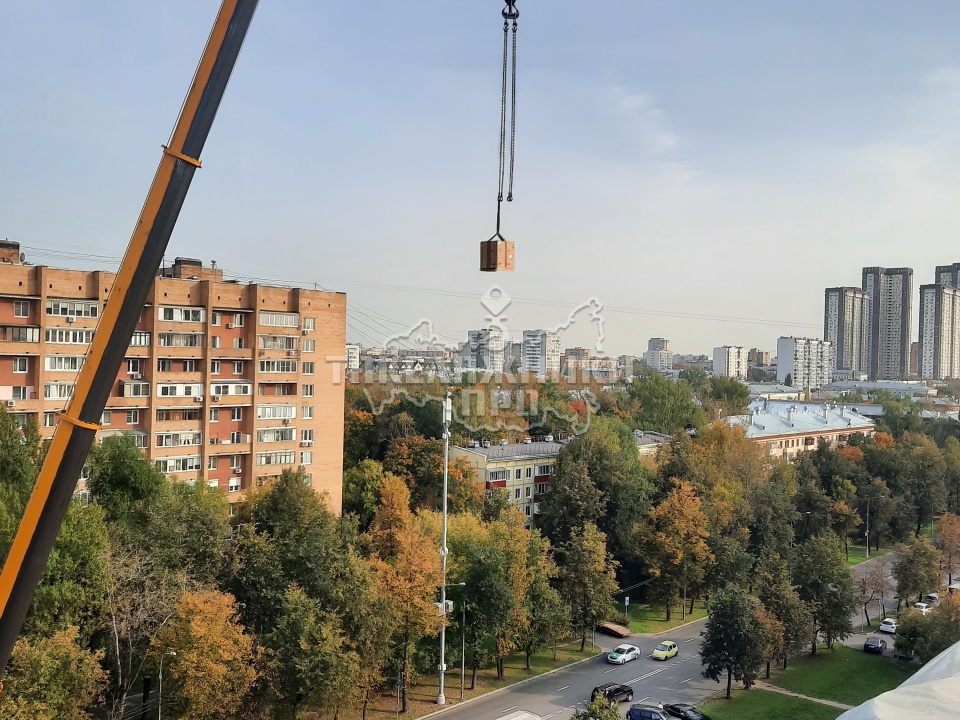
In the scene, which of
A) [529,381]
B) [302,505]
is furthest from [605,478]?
[529,381]

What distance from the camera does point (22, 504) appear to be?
1321 centimetres

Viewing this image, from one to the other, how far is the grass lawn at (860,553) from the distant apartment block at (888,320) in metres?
58.1

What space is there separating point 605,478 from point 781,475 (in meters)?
8.60

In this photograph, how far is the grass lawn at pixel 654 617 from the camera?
21344 millimetres

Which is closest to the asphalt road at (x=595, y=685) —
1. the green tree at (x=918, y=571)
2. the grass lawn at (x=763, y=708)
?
the grass lawn at (x=763, y=708)

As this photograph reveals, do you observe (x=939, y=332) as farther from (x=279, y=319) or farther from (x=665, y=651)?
(x=279, y=319)

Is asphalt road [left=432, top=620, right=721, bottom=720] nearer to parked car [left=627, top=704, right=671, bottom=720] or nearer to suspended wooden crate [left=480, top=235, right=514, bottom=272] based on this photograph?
parked car [left=627, top=704, right=671, bottom=720]

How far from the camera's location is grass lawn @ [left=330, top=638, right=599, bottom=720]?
15180mm

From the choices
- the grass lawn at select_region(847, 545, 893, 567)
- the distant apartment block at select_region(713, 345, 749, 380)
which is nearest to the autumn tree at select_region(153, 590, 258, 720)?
the grass lawn at select_region(847, 545, 893, 567)

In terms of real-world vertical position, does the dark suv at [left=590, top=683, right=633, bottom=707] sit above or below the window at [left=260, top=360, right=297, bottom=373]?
below

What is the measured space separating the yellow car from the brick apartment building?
10.5 meters

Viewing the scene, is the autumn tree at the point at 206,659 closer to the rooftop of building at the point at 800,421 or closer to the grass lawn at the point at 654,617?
the grass lawn at the point at 654,617

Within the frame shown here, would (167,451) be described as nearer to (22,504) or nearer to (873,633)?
(22,504)

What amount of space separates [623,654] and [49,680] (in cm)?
1221
